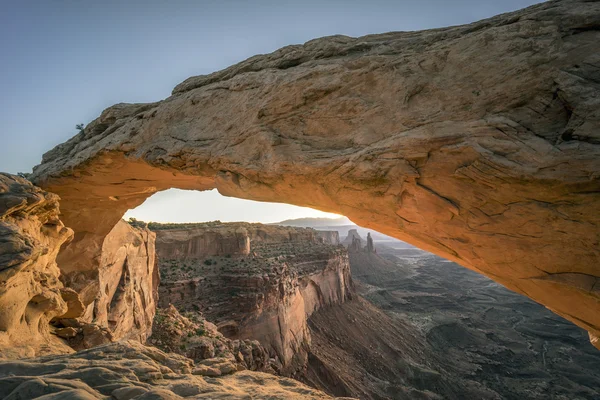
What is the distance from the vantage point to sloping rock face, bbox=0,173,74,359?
5164 mm

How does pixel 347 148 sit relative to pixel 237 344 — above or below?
above

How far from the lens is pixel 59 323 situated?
7.71 metres

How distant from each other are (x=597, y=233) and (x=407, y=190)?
2.81 meters

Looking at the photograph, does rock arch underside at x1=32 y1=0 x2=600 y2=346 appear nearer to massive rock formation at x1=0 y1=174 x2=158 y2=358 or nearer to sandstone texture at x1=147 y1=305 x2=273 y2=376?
massive rock formation at x1=0 y1=174 x2=158 y2=358

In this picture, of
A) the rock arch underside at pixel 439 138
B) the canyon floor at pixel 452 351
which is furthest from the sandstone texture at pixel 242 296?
the rock arch underside at pixel 439 138

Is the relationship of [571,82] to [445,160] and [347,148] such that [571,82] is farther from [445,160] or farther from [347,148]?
[347,148]

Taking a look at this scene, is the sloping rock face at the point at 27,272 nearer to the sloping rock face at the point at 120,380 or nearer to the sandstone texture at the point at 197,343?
the sloping rock face at the point at 120,380

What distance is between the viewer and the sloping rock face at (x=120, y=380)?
127 inches

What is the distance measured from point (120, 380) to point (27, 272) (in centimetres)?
425

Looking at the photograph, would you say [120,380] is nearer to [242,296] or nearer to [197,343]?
[197,343]

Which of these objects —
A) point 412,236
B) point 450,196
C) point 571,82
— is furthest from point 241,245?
point 571,82

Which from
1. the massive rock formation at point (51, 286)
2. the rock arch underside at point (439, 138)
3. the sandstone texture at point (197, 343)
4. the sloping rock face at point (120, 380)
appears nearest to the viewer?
the sloping rock face at point (120, 380)

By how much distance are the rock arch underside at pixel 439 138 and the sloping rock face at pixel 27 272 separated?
102 inches

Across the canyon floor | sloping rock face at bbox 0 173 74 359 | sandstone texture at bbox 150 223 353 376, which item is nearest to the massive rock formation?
sloping rock face at bbox 0 173 74 359
